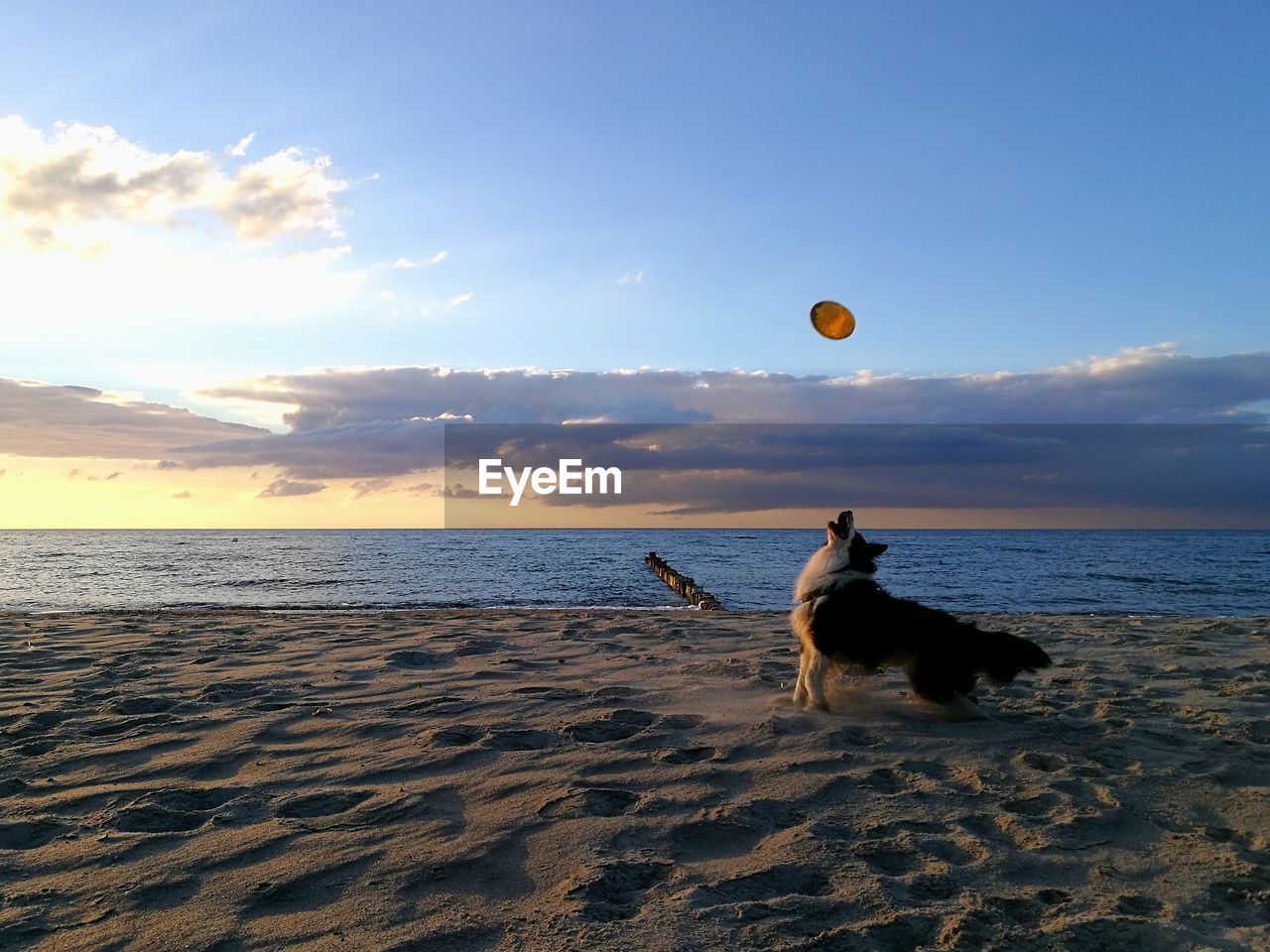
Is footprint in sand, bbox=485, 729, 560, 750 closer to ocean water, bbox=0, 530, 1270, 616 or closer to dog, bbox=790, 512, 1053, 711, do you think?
dog, bbox=790, 512, 1053, 711

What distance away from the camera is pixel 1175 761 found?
165 inches

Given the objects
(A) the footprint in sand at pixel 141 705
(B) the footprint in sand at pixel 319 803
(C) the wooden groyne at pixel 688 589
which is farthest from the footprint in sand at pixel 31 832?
(C) the wooden groyne at pixel 688 589

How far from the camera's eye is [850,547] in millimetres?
5184

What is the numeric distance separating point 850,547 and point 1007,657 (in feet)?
3.71

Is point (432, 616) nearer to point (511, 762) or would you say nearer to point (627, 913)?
point (511, 762)

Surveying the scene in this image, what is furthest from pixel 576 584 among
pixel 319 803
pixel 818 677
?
pixel 319 803

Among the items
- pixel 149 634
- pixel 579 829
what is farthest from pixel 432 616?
pixel 579 829

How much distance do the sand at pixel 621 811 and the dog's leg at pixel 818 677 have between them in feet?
0.55

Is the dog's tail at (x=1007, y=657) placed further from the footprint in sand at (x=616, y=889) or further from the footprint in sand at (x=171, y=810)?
the footprint in sand at (x=171, y=810)

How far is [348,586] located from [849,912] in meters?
21.7

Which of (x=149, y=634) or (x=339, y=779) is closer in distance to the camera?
(x=339, y=779)

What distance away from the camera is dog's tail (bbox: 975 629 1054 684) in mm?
4828

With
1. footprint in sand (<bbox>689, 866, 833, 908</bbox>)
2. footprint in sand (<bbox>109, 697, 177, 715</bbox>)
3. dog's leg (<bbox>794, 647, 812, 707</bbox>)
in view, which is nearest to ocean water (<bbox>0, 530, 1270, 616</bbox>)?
footprint in sand (<bbox>109, 697, 177, 715</bbox>)

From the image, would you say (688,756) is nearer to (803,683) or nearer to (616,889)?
(803,683)
